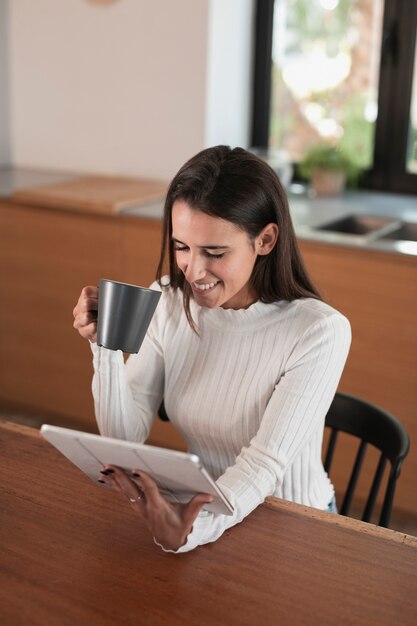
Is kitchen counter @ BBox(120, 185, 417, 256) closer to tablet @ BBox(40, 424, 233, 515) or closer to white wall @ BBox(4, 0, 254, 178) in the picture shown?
white wall @ BBox(4, 0, 254, 178)

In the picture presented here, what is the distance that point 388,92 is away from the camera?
10.3 feet

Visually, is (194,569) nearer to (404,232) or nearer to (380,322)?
(380,322)

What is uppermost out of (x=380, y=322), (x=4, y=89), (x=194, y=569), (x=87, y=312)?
(x=4, y=89)

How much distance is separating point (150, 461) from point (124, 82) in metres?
2.39

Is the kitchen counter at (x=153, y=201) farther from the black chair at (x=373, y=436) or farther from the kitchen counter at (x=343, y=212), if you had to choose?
the black chair at (x=373, y=436)

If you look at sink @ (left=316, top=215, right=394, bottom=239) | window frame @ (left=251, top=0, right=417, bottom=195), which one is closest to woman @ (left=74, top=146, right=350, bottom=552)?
sink @ (left=316, top=215, right=394, bottom=239)

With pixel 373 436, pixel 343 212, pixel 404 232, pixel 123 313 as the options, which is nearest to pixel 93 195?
pixel 343 212

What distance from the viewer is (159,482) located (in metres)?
1.17

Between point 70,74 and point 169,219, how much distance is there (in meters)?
2.02

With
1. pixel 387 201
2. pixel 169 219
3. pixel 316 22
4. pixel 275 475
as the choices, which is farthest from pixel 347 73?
pixel 275 475

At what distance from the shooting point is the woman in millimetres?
1411

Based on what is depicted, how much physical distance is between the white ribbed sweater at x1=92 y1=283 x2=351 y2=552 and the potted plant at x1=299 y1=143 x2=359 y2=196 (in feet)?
5.48

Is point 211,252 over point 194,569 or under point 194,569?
over

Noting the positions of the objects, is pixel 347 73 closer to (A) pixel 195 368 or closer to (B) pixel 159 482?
(A) pixel 195 368
